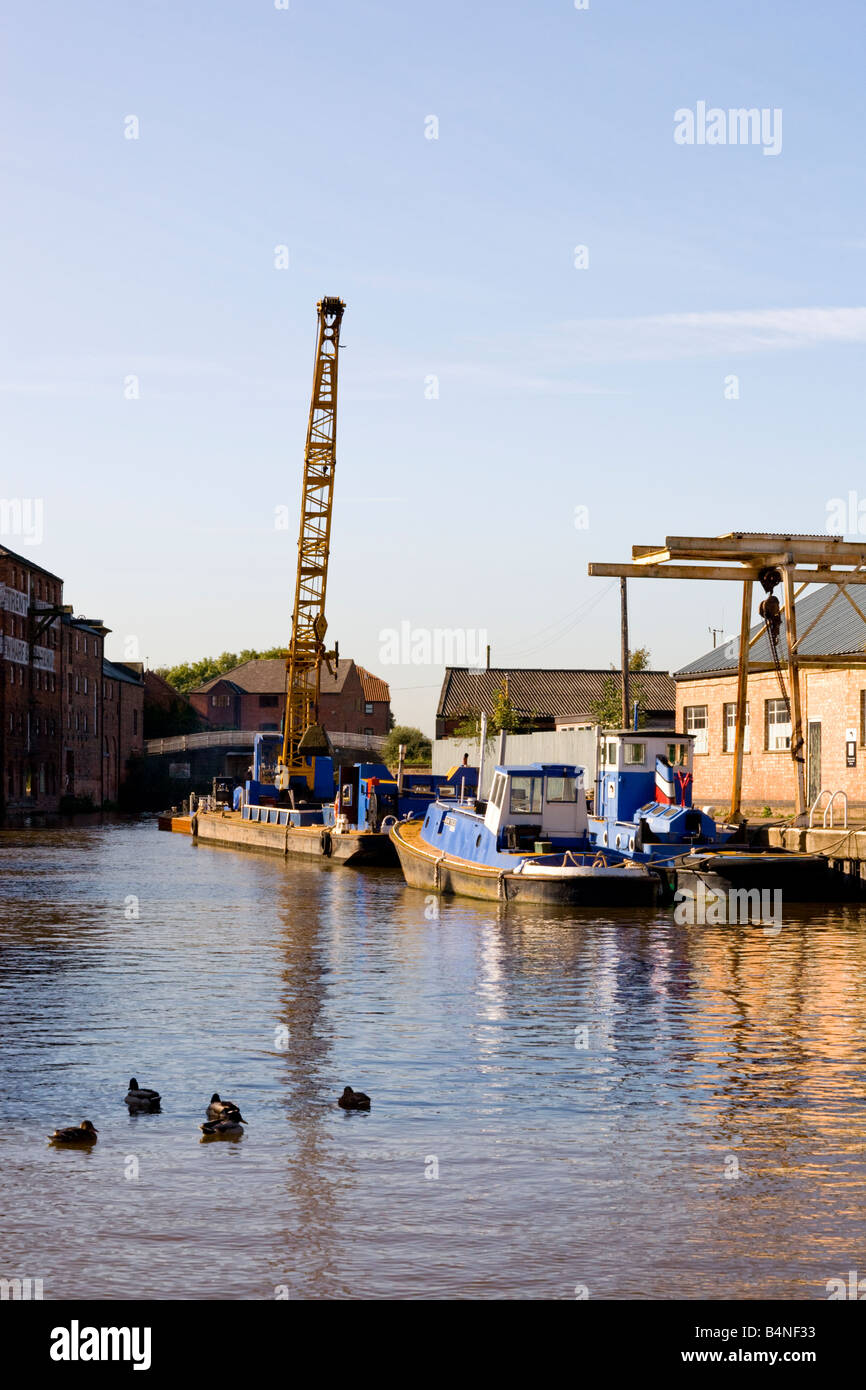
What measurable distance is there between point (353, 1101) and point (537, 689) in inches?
3736

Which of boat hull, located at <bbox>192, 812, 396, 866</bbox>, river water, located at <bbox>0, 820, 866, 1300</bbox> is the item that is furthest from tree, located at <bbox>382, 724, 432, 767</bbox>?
river water, located at <bbox>0, 820, 866, 1300</bbox>

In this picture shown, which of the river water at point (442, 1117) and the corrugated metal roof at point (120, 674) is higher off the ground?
the corrugated metal roof at point (120, 674)

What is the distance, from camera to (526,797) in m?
31.5

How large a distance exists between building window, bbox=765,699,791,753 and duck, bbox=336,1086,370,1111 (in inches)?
1409

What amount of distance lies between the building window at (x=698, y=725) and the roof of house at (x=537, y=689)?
45.7 meters

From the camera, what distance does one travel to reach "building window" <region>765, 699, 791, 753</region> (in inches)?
1838

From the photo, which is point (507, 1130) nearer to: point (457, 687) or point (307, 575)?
point (307, 575)

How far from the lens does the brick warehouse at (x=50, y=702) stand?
7431 cm

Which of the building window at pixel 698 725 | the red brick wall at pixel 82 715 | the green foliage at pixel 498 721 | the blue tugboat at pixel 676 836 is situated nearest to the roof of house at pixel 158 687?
the red brick wall at pixel 82 715

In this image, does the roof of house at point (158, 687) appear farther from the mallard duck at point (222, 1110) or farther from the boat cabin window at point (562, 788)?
the mallard duck at point (222, 1110)

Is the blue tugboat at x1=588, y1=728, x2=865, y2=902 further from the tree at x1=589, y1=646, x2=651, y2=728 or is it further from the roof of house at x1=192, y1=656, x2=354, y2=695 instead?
the roof of house at x1=192, y1=656, x2=354, y2=695

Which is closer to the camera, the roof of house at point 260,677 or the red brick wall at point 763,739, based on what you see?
the red brick wall at point 763,739

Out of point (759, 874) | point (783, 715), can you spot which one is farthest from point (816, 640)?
point (759, 874)
